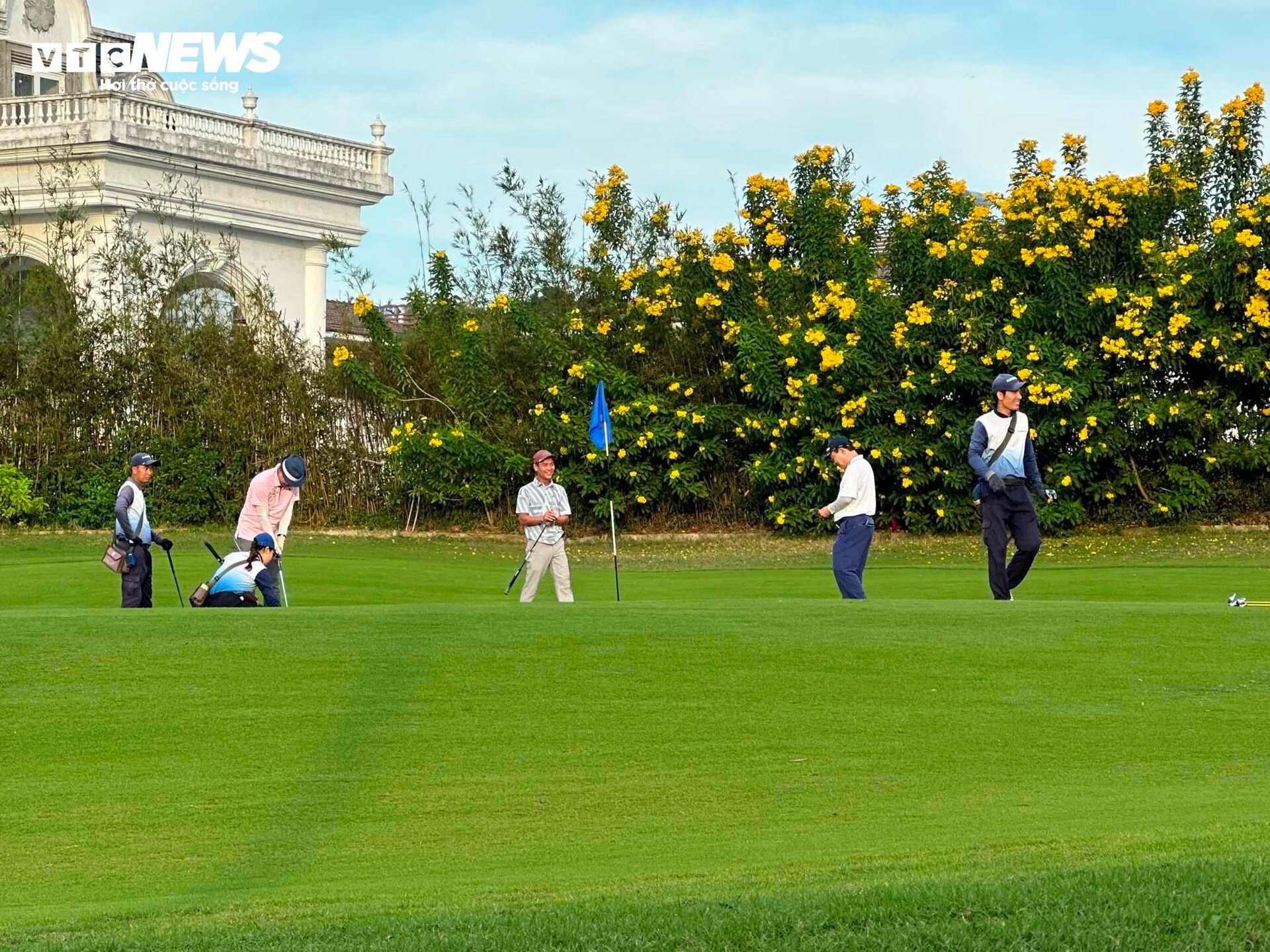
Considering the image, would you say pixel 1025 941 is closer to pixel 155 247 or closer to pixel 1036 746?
pixel 1036 746

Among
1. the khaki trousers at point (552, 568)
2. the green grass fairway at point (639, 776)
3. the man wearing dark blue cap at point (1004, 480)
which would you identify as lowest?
the green grass fairway at point (639, 776)

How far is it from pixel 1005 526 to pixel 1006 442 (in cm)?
78

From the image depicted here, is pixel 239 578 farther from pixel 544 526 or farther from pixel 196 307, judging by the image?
pixel 196 307

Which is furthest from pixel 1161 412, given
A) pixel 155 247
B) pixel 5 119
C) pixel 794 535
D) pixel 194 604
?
pixel 5 119

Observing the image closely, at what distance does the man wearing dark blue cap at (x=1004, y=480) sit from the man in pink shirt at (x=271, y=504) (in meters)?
6.10

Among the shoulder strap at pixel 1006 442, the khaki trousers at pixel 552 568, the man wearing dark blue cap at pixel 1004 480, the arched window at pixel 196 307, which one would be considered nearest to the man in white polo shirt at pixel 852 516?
the man wearing dark blue cap at pixel 1004 480

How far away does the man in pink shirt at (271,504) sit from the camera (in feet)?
54.9

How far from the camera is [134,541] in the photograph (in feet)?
55.5

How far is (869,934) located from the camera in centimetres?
630

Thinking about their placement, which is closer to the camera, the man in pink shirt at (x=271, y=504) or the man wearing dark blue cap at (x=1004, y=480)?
the man wearing dark blue cap at (x=1004, y=480)

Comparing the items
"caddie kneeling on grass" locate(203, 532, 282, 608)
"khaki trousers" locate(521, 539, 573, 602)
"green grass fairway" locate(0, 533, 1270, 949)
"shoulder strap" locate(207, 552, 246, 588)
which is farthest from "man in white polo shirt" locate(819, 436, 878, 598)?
"shoulder strap" locate(207, 552, 246, 588)

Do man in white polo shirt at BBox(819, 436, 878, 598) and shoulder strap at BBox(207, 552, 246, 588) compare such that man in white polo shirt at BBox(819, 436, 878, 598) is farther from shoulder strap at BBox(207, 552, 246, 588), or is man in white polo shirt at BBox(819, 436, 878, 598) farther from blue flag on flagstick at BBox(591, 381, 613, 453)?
blue flag on flagstick at BBox(591, 381, 613, 453)

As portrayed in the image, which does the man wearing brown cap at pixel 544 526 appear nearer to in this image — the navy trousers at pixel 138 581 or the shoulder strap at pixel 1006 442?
the navy trousers at pixel 138 581

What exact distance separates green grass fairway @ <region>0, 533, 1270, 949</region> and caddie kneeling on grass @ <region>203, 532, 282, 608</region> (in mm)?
2595
